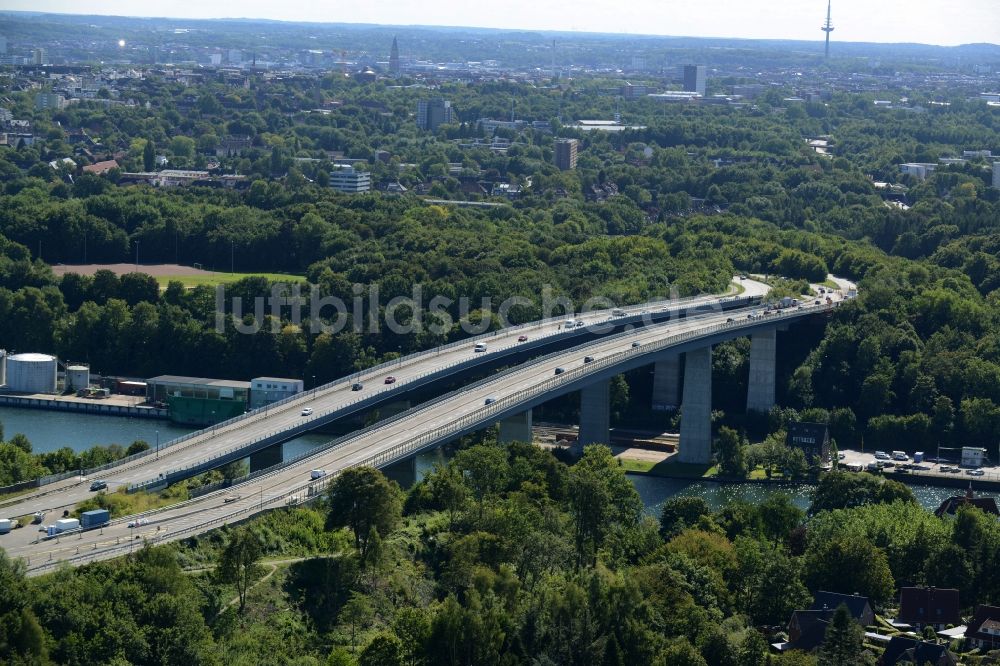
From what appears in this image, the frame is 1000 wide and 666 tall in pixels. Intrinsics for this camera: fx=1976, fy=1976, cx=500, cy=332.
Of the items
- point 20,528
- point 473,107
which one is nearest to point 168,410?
point 20,528

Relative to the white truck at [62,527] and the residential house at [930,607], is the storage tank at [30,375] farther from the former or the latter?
the residential house at [930,607]

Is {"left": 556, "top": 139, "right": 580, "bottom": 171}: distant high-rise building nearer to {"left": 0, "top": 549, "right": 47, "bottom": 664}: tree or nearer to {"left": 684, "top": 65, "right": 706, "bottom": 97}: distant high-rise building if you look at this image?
{"left": 684, "top": 65, "right": 706, "bottom": 97}: distant high-rise building

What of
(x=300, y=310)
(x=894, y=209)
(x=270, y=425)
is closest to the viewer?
(x=270, y=425)

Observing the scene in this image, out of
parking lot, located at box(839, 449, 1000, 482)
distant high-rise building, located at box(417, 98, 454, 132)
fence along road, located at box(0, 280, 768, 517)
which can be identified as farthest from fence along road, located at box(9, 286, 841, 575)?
distant high-rise building, located at box(417, 98, 454, 132)

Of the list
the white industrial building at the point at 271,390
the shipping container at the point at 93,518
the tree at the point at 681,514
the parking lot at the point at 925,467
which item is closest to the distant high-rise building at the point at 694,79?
the white industrial building at the point at 271,390

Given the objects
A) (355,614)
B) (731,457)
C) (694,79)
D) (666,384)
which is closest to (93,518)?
(355,614)

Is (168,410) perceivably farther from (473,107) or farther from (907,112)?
(907,112)
